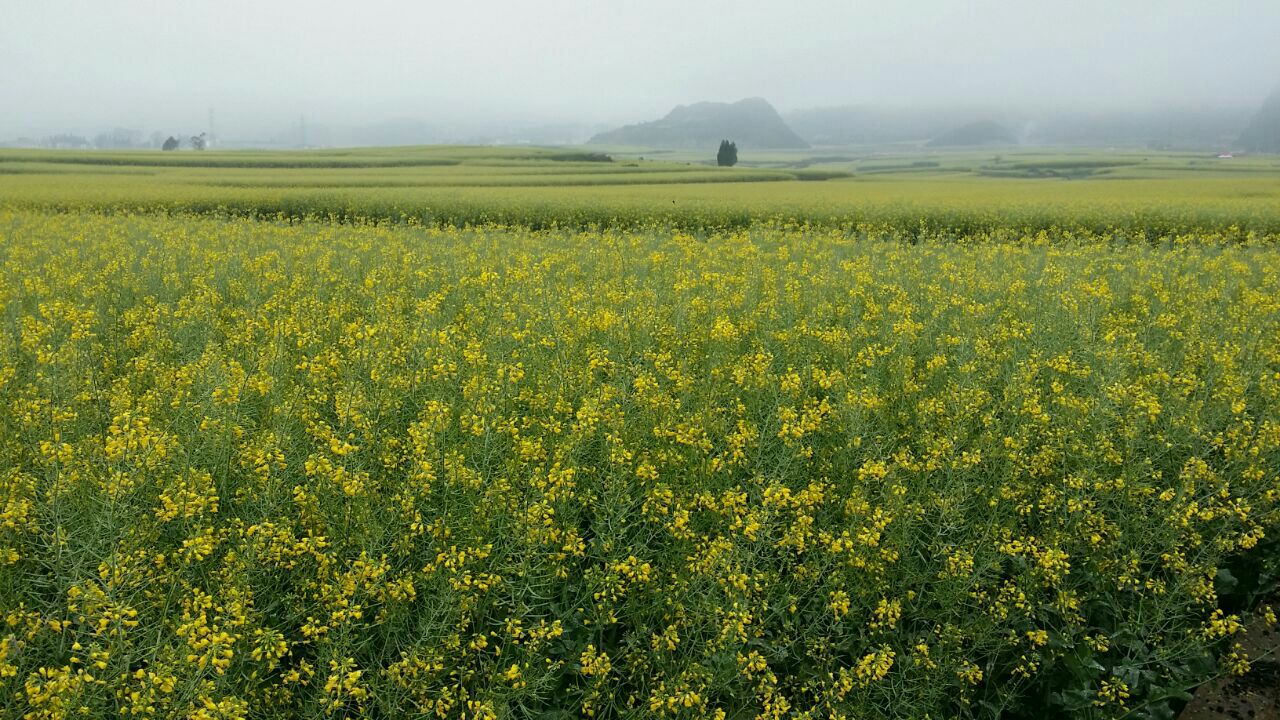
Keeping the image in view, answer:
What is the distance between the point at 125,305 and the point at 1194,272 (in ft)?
50.0

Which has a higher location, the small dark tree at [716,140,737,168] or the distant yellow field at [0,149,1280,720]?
the small dark tree at [716,140,737,168]

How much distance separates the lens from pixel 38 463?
378cm

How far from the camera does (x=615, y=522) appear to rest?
3.48m

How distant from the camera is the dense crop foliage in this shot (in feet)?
9.50

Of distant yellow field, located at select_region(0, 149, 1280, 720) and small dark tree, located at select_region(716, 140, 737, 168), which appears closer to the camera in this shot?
distant yellow field, located at select_region(0, 149, 1280, 720)

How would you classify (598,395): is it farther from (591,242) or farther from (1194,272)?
(1194,272)

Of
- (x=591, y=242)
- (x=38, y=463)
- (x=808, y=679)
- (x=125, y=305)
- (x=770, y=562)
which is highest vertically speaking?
(x=591, y=242)

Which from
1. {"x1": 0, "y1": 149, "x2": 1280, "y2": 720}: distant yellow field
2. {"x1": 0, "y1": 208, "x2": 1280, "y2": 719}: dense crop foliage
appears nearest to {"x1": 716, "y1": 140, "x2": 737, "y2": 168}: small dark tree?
{"x1": 0, "y1": 149, "x2": 1280, "y2": 720}: distant yellow field

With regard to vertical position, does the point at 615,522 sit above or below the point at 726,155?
below

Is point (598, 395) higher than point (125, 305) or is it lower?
lower

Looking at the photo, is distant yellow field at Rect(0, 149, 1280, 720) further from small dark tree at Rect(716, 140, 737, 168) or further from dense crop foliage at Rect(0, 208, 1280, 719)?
small dark tree at Rect(716, 140, 737, 168)

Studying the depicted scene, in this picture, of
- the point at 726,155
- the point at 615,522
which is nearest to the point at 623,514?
the point at 615,522

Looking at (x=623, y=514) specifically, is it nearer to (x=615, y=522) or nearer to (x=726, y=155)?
(x=615, y=522)

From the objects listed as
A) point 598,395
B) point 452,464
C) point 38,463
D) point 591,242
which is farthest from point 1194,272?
point 38,463
